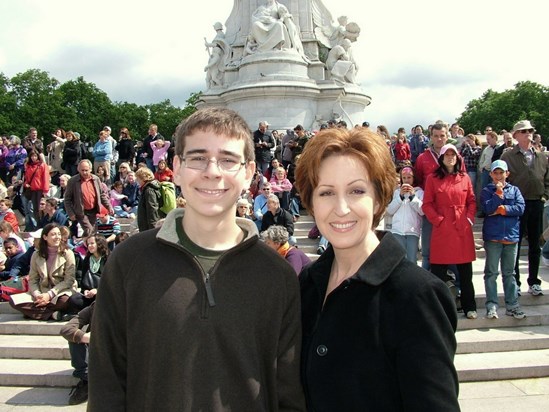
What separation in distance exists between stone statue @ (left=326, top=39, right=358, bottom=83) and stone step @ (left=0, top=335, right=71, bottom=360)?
51.6ft

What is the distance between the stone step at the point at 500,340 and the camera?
5.91m

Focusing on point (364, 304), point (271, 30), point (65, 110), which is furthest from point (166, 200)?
point (65, 110)

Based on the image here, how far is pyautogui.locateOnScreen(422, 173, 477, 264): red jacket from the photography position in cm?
630

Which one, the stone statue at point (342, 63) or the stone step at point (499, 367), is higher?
the stone statue at point (342, 63)

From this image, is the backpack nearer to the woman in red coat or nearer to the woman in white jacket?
the woman in white jacket

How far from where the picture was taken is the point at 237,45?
2039 cm

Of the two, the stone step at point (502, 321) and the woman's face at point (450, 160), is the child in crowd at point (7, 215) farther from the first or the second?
the stone step at point (502, 321)

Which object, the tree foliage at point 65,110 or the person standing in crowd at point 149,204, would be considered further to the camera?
the tree foliage at point 65,110

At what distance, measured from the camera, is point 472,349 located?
5.90 metres

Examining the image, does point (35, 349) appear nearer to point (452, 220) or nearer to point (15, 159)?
point (452, 220)

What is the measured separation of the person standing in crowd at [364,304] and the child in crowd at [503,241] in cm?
482

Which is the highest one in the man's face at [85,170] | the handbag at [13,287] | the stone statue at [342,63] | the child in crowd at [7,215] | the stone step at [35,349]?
the stone statue at [342,63]

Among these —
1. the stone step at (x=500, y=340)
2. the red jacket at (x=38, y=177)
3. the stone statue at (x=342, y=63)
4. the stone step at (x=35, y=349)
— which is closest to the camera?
the stone step at (x=500, y=340)

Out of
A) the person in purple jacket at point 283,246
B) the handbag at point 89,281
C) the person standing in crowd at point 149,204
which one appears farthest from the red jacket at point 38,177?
the person in purple jacket at point 283,246
